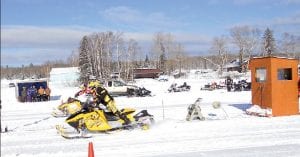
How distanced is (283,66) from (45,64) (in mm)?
134748

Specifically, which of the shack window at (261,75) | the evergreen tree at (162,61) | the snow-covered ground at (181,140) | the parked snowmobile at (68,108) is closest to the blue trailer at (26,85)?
the parked snowmobile at (68,108)

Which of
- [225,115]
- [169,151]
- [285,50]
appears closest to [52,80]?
[285,50]

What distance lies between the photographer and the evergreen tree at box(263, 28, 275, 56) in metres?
98.7

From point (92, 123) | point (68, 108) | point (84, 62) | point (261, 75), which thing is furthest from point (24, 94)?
point (84, 62)

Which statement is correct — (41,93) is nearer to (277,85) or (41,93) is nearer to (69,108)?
(69,108)

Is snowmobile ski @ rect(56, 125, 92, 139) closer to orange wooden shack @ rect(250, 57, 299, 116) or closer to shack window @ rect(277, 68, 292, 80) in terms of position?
orange wooden shack @ rect(250, 57, 299, 116)

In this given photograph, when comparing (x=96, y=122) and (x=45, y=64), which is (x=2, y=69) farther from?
(x=45, y=64)

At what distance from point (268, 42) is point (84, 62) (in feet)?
161

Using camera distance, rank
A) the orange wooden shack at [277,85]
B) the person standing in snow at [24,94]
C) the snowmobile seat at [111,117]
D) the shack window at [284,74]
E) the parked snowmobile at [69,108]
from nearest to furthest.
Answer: the snowmobile seat at [111,117], the orange wooden shack at [277,85], the shack window at [284,74], the parked snowmobile at [69,108], the person standing in snow at [24,94]

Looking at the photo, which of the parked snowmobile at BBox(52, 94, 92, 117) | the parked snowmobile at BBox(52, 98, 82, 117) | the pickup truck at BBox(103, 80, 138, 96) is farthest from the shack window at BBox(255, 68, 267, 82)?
the pickup truck at BBox(103, 80, 138, 96)

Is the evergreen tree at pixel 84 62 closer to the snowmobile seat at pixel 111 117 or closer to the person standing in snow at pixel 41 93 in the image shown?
the person standing in snow at pixel 41 93

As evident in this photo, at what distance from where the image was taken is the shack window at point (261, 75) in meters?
17.1

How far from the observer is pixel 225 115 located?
1738 cm

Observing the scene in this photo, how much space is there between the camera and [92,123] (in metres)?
13.1
